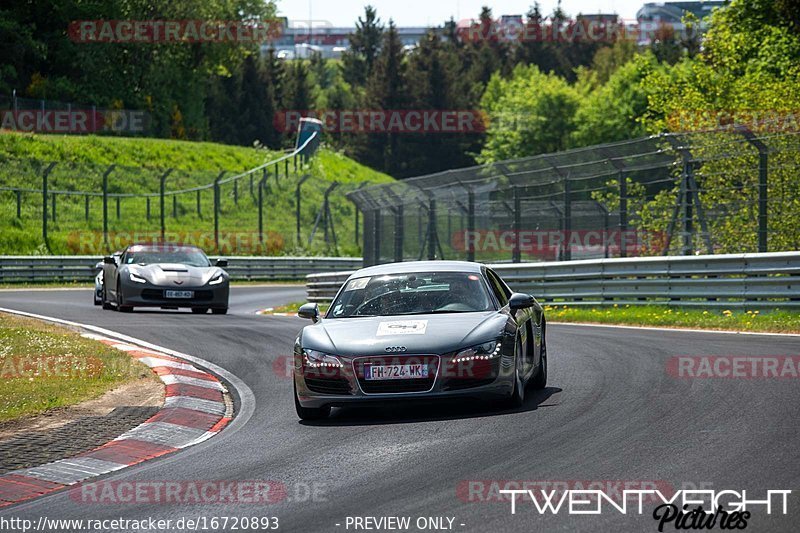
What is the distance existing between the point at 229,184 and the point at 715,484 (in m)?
45.3

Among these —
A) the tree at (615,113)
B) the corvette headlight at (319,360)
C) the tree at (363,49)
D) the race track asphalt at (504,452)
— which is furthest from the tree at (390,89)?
the corvette headlight at (319,360)

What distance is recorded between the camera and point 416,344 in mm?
9539

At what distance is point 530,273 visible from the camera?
24.2m

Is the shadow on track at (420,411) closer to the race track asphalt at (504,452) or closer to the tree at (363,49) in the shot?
the race track asphalt at (504,452)

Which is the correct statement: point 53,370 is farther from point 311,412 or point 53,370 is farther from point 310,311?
point 311,412

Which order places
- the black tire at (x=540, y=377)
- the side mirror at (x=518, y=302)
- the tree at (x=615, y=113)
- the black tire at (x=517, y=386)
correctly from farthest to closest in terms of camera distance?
1. the tree at (x=615, y=113)
2. the black tire at (x=540, y=377)
3. the side mirror at (x=518, y=302)
4. the black tire at (x=517, y=386)

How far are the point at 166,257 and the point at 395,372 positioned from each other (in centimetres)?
1476

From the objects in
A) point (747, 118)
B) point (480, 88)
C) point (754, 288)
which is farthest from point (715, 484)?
point (480, 88)

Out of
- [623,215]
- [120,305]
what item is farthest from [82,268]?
[623,215]

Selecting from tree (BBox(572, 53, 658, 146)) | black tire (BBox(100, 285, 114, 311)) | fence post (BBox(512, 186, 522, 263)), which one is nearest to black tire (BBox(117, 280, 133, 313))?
black tire (BBox(100, 285, 114, 311))

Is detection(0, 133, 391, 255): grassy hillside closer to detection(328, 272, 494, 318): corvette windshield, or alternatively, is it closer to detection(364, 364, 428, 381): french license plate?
detection(328, 272, 494, 318): corvette windshield

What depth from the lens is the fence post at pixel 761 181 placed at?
63.9ft

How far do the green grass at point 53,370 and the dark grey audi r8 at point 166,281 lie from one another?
19.9 ft

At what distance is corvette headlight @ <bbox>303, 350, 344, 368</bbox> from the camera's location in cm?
965
